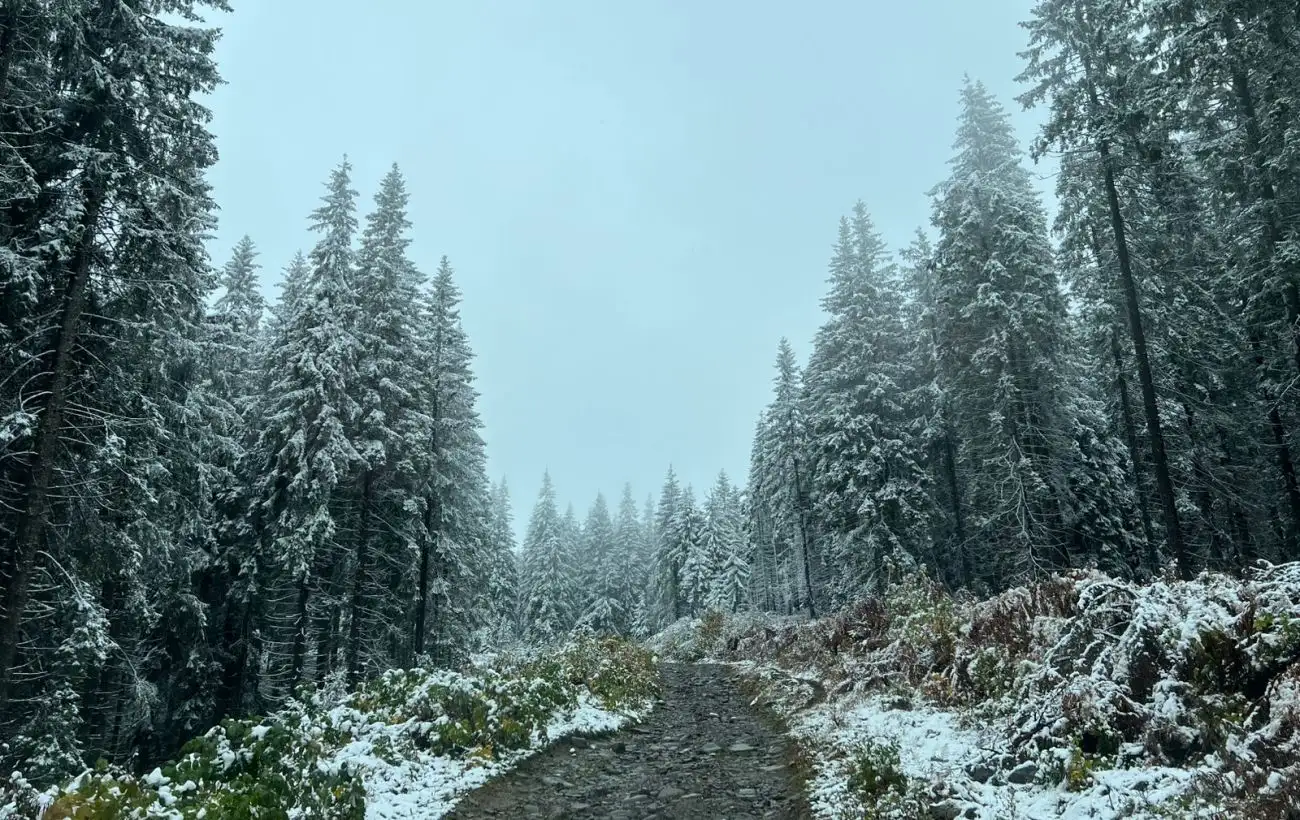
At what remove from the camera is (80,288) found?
11562mm

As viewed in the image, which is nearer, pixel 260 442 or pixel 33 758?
pixel 33 758

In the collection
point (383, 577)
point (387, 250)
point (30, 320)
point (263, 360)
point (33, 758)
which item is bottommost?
point (33, 758)

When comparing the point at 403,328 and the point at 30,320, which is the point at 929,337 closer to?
the point at 403,328

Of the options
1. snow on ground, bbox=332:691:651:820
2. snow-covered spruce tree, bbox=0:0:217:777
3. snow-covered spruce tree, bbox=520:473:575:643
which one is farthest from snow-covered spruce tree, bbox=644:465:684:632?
snow on ground, bbox=332:691:651:820

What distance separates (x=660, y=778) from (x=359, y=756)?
13.4 ft

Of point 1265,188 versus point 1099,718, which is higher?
point 1265,188

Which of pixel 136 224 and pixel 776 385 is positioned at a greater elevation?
pixel 776 385

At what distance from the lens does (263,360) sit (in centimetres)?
2564

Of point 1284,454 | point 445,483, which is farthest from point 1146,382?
point 445,483

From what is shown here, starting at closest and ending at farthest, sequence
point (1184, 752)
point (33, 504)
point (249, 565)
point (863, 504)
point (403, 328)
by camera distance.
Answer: point (1184, 752), point (33, 504), point (249, 565), point (403, 328), point (863, 504)

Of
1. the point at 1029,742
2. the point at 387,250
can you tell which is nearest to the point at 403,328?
the point at 387,250

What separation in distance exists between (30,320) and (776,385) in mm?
38483

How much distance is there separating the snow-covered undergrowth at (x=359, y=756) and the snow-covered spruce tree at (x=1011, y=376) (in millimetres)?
16734

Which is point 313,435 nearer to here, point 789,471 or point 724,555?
point 789,471
